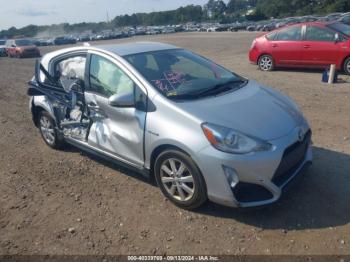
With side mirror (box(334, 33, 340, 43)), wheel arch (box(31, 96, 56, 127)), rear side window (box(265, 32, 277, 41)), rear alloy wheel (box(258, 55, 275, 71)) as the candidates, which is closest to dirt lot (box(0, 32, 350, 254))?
wheel arch (box(31, 96, 56, 127))

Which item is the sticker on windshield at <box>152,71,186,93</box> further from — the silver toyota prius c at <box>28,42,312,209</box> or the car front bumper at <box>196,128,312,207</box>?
the car front bumper at <box>196,128,312,207</box>

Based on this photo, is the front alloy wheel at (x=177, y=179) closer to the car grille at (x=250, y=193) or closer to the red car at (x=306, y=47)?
the car grille at (x=250, y=193)

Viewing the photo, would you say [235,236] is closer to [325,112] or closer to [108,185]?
[108,185]

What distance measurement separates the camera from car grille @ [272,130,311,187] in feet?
11.7

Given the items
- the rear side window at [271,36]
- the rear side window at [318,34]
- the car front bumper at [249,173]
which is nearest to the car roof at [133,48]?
the car front bumper at [249,173]

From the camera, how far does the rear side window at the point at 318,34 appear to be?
33.9ft

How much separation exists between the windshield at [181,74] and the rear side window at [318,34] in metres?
6.75

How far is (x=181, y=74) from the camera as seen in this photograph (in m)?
4.48

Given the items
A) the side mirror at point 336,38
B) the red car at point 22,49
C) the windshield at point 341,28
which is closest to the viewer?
the side mirror at point 336,38

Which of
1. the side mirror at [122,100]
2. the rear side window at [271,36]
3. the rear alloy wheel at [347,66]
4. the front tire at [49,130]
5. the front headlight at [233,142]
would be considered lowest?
the front tire at [49,130]

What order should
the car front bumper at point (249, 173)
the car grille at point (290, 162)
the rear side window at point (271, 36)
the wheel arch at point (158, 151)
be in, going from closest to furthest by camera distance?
the car front bumper at point (249, 173) < the car grille at point (290, 162) < the wheel arch at point (158, 151) < the rear side window at point (271, 36)

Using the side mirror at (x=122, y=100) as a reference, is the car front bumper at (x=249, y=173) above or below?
below

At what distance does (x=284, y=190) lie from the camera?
3602 mm

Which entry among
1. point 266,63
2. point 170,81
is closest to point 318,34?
point 266,63
